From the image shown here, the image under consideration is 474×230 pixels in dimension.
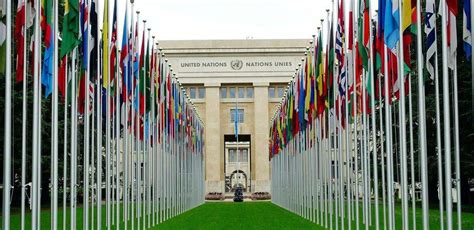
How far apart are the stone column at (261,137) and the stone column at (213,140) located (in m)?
4.11

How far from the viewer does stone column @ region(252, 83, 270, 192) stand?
89375 mm

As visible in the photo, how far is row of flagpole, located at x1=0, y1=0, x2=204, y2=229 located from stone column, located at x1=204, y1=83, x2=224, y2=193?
40.7 metres

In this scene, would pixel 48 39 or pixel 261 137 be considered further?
pixel 261 137

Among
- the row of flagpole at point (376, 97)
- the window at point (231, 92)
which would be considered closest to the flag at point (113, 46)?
the row of flagpole at point (376, 97)

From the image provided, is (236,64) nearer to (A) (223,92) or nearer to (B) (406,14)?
(A) (223,92)

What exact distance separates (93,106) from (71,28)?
17.4 ft

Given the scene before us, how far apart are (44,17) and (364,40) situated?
7.63 meters

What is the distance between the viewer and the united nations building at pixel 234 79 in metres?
89.6

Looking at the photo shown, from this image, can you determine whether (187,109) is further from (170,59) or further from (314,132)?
(170,59)

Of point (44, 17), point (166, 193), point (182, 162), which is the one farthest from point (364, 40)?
point (182, 162)

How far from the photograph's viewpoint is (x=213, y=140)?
90.4 meters

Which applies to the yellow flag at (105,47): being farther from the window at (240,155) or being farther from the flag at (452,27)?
the window at (240,155)

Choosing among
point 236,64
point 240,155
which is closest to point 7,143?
point 236,64

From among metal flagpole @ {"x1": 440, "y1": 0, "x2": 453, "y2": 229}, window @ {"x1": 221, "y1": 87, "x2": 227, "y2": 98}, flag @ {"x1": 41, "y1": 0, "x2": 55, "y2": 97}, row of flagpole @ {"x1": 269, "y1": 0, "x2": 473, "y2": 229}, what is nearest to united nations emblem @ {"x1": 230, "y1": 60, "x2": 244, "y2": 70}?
window @ {"x1": 221, "y1": 87, "x2": 227, "y2": 98}
